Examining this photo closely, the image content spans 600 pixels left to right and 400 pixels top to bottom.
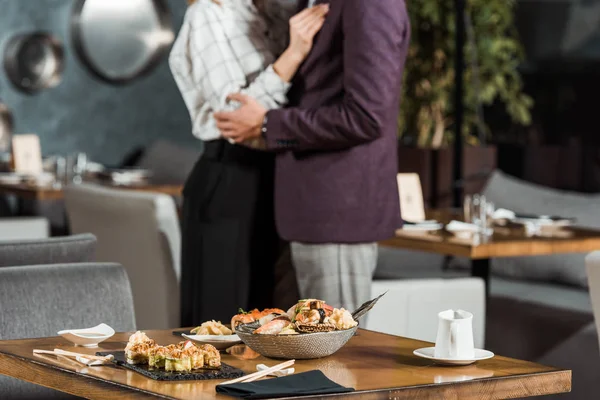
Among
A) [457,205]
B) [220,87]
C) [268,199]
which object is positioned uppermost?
[220,87]

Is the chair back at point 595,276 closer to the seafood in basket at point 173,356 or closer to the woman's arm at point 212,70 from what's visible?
the woman's arm at point 212,70

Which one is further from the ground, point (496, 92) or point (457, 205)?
point (496, 92)

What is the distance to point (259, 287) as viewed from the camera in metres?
3.42

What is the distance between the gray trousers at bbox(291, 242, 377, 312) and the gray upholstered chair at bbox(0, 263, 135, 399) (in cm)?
53

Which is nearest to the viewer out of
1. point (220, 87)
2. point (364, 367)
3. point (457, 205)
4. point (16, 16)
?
point (364, 367)

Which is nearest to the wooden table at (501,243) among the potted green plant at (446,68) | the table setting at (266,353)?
the table setting at (266,353)

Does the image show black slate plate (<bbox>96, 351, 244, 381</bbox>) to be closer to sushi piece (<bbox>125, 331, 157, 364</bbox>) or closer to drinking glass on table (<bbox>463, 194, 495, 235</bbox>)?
sushi piece (<bbox>125, 331, 157, 364</bbox>)

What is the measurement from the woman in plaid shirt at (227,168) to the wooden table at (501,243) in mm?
661

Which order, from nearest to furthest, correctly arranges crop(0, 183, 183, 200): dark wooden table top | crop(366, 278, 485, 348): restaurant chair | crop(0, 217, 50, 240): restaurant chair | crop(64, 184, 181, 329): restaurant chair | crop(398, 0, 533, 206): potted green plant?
crop(366, 278, 485, 348): restaurant chair → crop(64, 184, 181, 329): restaurant chair → crop(0, 217, 50, 240): restaurant chair → crop(0, 183, 183, 200): dark wooden table top → crop(398, 0, 533, 206): potted green plant

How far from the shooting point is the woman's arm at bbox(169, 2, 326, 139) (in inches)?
125

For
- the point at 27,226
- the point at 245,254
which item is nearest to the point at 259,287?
the point at 245,254

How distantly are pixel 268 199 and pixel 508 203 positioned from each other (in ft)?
7.54

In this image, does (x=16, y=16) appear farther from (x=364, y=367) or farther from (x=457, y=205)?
(x=364, y=367)

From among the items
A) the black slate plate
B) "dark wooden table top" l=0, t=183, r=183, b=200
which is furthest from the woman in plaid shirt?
"dark wooden table top" l=0, t=183, r=183, b=200
